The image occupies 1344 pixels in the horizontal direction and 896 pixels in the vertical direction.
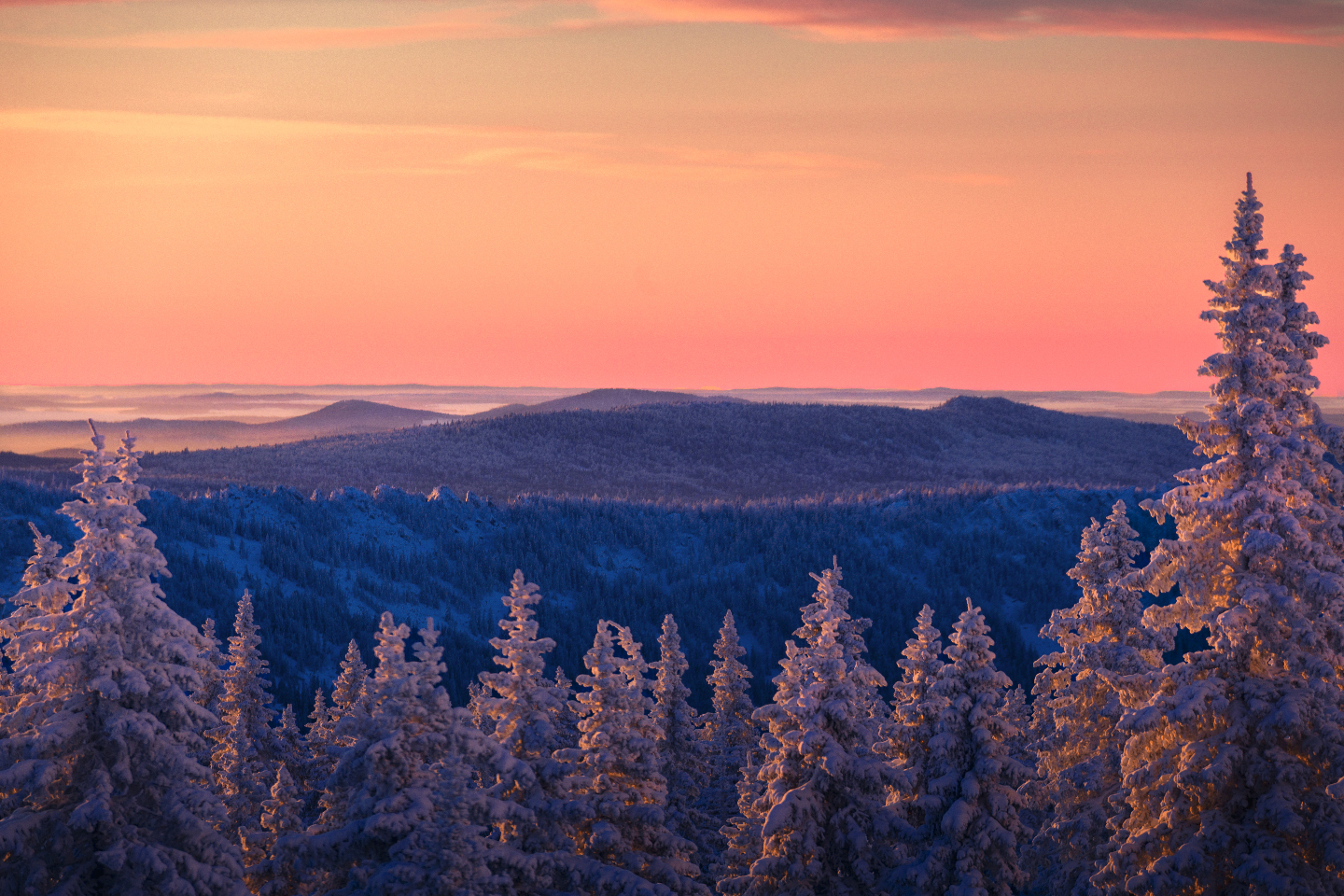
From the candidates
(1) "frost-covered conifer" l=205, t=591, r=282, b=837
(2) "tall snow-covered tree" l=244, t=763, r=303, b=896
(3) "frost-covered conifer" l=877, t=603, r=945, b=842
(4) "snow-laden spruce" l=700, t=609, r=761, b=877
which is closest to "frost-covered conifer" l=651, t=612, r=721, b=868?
(4) "snow-laden spruce" l=700, t=609, r=761, b=877

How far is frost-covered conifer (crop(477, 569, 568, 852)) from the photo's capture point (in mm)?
24797

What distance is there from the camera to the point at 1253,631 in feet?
68.0

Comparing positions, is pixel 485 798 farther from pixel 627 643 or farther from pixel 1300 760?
pixel 1300 760

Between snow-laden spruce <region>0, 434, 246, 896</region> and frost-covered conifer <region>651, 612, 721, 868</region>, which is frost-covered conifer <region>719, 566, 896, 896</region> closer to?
frost-covered conifer <region>651, 612, 721, 868</region>

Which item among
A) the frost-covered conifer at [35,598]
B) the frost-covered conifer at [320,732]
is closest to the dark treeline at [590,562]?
the frost-covered conifer at [320,732]

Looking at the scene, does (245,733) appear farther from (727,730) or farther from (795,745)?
(795,745)

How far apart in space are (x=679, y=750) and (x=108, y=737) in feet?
65.3

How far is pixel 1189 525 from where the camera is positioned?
21594 millimetres

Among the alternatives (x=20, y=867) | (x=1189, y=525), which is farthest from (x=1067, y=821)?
(x=20, y=867)

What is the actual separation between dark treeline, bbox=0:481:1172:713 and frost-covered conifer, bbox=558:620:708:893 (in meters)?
58.4

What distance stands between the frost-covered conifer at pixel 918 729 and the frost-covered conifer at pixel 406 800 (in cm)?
989

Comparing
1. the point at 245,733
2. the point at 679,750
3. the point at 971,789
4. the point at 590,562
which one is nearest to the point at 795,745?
the point at 971,789

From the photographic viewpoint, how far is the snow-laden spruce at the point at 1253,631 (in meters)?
20.1

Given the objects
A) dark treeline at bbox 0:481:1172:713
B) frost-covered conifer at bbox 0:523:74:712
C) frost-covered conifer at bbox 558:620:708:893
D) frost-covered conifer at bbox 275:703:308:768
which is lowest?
dark treeline at bbox 0:481:1172:713
